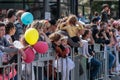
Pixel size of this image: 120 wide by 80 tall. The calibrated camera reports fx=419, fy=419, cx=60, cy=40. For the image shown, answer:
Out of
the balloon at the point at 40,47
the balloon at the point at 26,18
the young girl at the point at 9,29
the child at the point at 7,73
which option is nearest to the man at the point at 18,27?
the balloon at the point at 26,18

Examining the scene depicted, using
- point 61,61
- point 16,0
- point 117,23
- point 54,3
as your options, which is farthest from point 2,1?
point 61,61

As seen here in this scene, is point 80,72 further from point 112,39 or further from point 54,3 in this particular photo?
point 54,3

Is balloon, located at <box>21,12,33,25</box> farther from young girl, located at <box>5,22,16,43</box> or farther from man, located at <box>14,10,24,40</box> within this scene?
young girl, located at <box>5,22,16,43</box>

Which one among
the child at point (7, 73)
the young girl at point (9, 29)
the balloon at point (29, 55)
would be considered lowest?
the child at point (7, 73)

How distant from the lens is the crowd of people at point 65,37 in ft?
25.2

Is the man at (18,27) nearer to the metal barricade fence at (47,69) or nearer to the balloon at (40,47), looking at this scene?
the metal barricade fence at (47,69)

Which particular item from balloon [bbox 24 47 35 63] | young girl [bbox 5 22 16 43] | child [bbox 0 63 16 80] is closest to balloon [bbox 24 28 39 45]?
balloon [bbox 24 47 35 63]

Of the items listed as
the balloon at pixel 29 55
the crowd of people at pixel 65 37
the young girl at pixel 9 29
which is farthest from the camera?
the young girl at pixel 9 29

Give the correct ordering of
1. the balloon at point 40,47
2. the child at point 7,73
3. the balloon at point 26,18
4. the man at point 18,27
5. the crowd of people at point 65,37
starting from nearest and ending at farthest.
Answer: the child at point 7,73, the balloon at point 40,47, the crowd of people at point 65,37, the balloon at point 26,18, the man at point 18,27

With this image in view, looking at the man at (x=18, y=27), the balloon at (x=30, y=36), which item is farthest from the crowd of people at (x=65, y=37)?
the balloon at (x=30, y=36)

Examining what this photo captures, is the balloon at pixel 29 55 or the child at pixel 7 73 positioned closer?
the child at pixel 7 73

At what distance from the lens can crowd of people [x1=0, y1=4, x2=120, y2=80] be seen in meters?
7.68

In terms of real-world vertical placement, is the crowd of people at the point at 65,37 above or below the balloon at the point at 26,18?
below

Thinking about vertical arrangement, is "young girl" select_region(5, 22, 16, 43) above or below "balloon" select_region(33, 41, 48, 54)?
above
